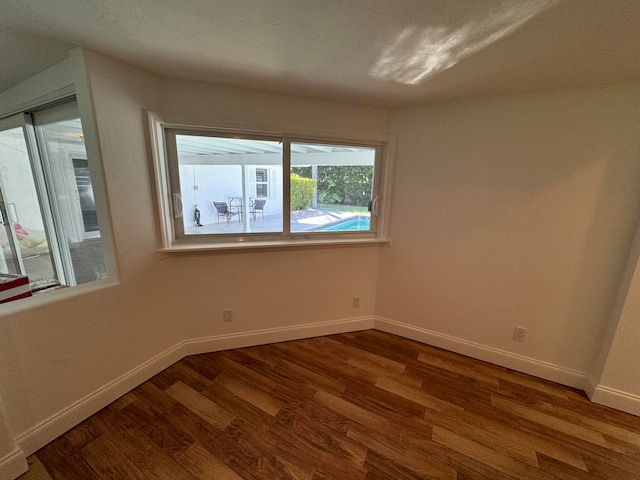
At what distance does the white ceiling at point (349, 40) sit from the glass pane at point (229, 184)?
0.46 metres

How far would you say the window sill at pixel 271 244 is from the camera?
1829mm

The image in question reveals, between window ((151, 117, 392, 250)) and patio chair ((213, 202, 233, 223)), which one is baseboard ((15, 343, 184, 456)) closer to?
window ((151, 117, 392, 250))

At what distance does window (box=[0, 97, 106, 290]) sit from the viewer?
173cm

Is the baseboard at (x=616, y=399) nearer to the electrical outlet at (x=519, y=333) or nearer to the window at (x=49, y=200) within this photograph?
the electrical outlet at (x=519, y=333)

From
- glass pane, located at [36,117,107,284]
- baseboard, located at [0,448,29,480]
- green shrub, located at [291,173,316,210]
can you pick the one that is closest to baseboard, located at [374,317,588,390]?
green shrub, located at [291,173,316,210]

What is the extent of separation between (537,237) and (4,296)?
337cm

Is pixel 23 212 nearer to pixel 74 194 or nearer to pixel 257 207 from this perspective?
pixel 74 194

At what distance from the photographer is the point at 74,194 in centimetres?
180

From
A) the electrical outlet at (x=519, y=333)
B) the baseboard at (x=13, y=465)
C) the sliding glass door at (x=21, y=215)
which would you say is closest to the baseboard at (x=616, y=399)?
the electrical outlet at (x=519, y=333)

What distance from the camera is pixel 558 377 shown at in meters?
1.83

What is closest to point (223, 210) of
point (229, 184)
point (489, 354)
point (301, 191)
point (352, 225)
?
point (229, 184)

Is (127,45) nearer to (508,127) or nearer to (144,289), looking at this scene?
(144,289)

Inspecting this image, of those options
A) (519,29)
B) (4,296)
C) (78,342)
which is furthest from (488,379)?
(4,296)

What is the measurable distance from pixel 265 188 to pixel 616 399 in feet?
9.51
